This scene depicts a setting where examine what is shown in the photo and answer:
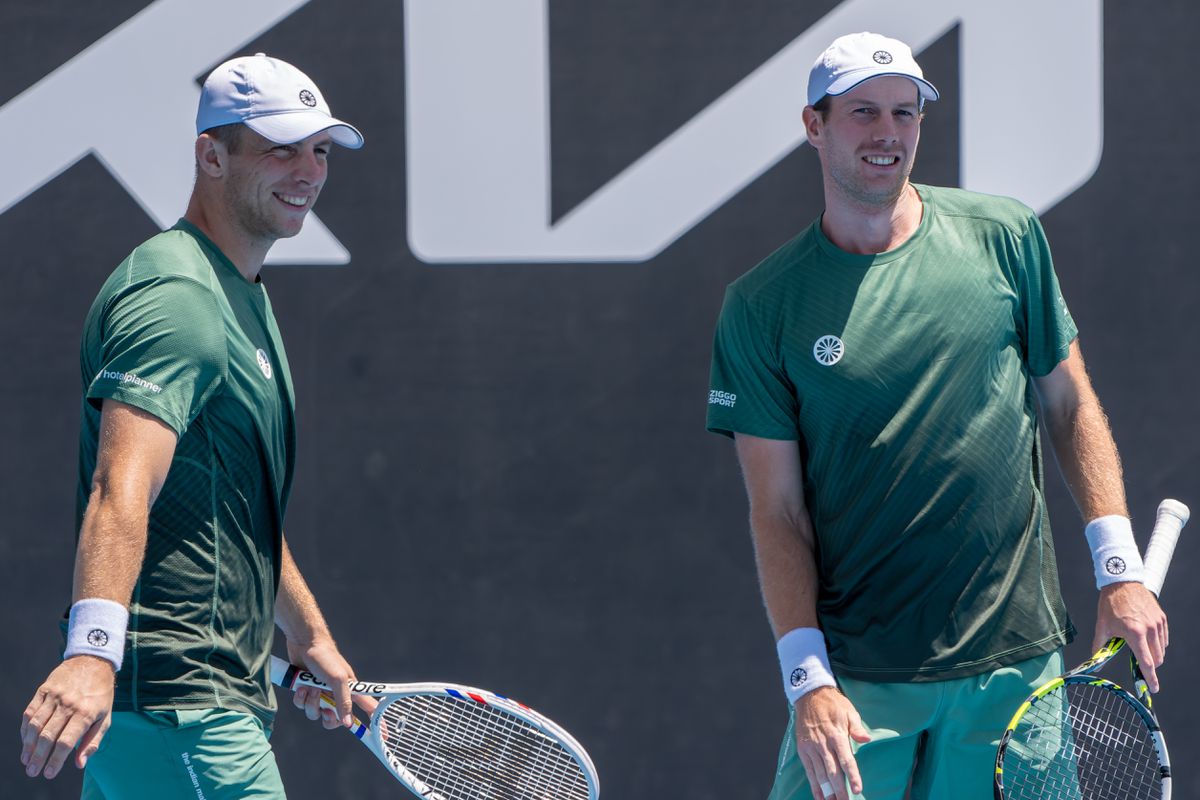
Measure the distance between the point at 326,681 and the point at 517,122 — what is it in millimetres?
1587

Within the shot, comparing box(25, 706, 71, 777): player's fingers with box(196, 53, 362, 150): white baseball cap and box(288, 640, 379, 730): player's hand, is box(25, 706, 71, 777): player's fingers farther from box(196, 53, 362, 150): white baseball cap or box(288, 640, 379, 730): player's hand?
box(196, 53, 362, 150): white baseball cap

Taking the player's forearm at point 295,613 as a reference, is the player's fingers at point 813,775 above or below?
below

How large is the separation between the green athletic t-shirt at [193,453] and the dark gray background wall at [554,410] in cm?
129

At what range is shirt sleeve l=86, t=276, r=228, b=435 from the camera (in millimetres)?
2295

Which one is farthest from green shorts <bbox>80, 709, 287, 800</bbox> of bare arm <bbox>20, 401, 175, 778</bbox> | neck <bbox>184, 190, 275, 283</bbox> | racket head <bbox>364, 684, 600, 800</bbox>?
neck <bbox>184, 190, 275, 283</bbox>

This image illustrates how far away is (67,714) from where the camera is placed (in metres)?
2.11

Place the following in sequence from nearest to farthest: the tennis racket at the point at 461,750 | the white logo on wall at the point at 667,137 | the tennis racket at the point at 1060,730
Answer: the tennis racket at the point at 1060,730 < the tennis racket at the point at 461,750 < the white logo on wall at the point at 667,137

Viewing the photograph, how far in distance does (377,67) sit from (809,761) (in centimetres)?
216

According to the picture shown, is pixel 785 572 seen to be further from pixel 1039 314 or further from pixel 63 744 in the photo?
pixel 63 744

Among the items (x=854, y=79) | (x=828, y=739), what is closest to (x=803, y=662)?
(x=828, y=739)

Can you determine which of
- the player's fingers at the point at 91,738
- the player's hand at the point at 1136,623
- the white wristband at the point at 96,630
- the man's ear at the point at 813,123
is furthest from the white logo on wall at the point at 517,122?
the player's fingers at the point at 91,738

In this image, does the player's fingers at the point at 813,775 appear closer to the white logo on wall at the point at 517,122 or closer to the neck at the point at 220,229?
the neck at the point at 220,229

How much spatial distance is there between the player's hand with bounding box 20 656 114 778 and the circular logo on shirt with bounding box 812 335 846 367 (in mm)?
1250

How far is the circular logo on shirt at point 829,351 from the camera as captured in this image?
104 inches
